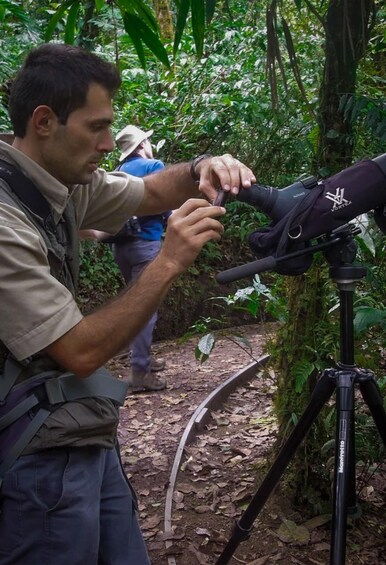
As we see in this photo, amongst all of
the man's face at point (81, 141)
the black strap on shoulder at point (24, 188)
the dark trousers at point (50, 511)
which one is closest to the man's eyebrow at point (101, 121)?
the man's face at point (81, 141)

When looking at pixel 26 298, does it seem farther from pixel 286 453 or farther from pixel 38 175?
pixel 286 453

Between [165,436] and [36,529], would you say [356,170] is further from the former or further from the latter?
[165,436]

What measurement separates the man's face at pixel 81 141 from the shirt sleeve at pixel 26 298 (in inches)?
11.2

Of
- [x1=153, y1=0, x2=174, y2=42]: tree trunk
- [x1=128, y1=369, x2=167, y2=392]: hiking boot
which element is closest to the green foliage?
[x1=128, y1=369, x2=167, y2=392]: hiking boot

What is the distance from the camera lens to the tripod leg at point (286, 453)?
2.02 metres

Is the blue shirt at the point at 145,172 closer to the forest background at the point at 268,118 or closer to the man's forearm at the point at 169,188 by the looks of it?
the forest background at the point at 268,118

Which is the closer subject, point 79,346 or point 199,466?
point 79,346

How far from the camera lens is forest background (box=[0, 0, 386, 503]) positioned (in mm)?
2621

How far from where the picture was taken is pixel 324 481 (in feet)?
9.98

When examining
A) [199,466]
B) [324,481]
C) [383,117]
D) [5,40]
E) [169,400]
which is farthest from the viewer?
[5,40]

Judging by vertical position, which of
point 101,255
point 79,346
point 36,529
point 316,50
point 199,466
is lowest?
point 199,466

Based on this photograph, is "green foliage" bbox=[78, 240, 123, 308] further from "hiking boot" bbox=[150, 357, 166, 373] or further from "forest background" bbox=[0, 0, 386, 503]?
"hiking boot" bbox=[150, 357, 166, 373]

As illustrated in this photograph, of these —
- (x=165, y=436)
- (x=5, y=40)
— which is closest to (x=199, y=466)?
(x=165, y=436)

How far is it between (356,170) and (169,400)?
3443 millimetres
